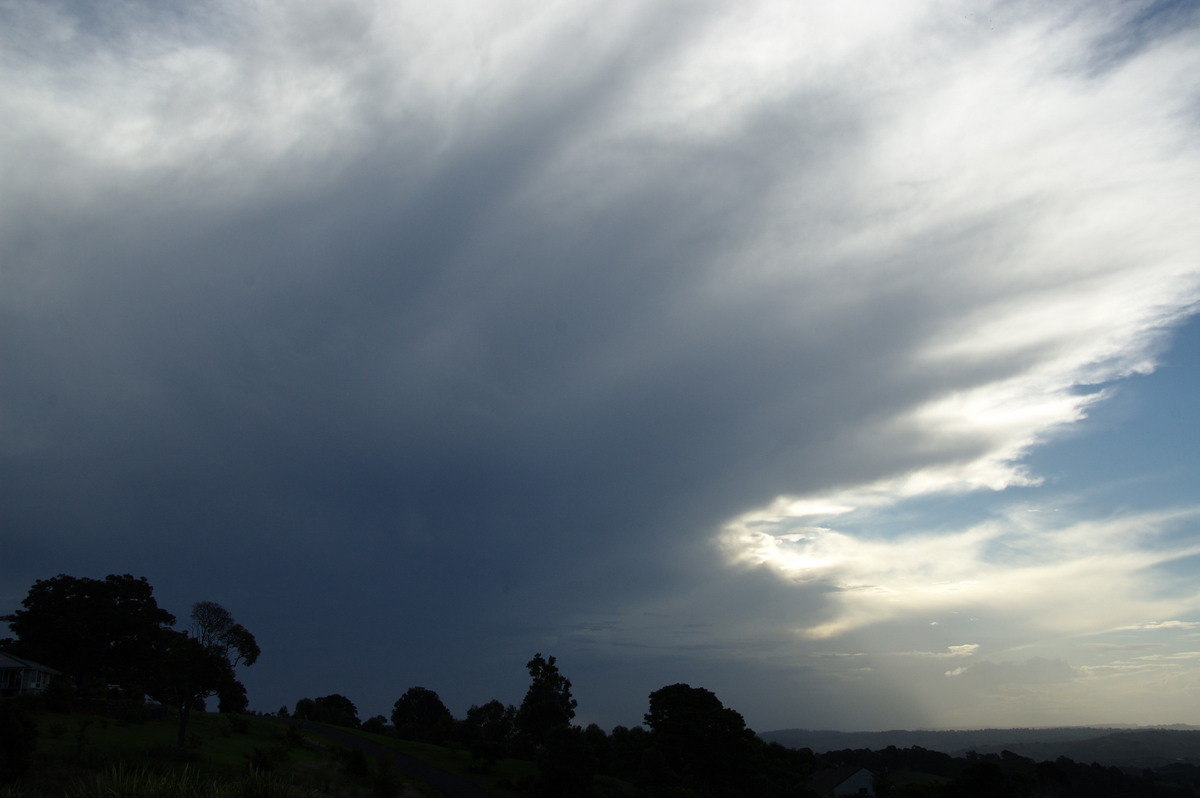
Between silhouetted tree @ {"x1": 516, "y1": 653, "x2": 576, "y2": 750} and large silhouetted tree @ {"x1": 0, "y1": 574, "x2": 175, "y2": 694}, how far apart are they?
139 feet

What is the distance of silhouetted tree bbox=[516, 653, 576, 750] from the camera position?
77000mm

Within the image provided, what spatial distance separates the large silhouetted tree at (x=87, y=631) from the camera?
76.6 meters

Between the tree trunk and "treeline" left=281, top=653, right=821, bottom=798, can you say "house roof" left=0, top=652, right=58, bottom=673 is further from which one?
"treeline" left=281, top=653, right=821, bottom=798

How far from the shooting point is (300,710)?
11200cm

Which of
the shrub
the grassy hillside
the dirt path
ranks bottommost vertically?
the dirt path

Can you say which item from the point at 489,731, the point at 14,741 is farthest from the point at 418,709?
the point at 14,741

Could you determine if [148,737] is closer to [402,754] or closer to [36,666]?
[36,666]

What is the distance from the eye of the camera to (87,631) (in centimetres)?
7862

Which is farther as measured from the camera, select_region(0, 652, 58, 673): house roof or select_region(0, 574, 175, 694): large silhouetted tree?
select_region(0, 574, 175, 694): large silhouetted tree

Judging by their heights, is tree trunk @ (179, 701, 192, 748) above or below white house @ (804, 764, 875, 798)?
above

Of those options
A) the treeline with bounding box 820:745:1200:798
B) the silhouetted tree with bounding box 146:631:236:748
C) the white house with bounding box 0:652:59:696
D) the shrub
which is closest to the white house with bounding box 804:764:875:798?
the treeline with bounding box 820:745:1200:798

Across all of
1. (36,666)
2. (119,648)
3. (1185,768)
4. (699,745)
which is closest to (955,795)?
(699,745)

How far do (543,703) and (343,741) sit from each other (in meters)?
21.1

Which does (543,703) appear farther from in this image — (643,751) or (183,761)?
(183,761)
